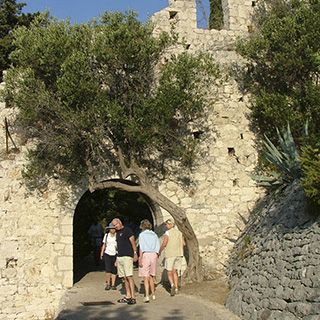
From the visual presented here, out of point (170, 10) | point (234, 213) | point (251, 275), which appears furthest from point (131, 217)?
point (251, 275)

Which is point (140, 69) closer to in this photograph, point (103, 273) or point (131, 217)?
point (103, 273)

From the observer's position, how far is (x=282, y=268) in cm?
791

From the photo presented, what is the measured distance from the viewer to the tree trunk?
35.7 feet

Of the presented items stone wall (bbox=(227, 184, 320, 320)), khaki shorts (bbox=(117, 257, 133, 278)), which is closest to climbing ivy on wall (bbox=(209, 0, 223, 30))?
stone wall (bbox=(227, 184, 320, 320))

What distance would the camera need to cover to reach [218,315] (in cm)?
836

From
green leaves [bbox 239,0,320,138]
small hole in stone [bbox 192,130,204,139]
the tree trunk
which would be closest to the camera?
the tree trunk

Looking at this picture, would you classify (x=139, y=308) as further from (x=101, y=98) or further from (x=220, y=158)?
(x=220, y=158)

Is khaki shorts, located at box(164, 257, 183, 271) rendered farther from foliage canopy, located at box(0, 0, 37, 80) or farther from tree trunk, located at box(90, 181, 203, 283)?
foliage canopy, located at box(0, 0, 37, 80)

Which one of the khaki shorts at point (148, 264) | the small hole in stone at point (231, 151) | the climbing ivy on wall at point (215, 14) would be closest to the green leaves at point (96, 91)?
the small hole in stone at point (231, 151)

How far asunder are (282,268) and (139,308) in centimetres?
257

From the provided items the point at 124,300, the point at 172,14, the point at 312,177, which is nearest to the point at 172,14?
the point at 172,14

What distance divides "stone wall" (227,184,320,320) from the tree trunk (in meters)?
0.98

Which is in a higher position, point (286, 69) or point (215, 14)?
point (215, 14)

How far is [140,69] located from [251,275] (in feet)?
16.8
